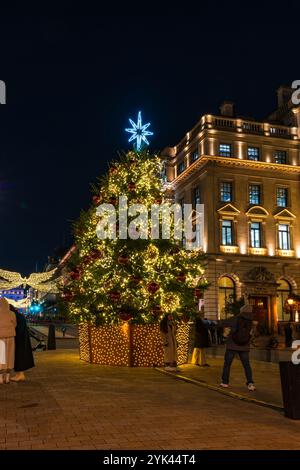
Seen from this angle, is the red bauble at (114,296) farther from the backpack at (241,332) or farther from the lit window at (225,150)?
the lit window at (225,150)

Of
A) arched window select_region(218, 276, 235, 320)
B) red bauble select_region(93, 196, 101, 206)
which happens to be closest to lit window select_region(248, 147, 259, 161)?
arched window select_region(218, 276, 235, 320)

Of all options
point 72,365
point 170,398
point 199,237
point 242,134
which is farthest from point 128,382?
point 242,134

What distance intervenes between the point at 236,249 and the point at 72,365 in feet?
97.3

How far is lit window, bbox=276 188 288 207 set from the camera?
46.8 metres

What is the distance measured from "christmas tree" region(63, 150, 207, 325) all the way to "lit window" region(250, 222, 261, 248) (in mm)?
28062

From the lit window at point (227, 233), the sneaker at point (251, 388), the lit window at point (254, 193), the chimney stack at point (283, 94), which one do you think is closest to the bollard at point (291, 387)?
the sneaker at point (251, 388)

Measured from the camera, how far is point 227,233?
44.7 meters

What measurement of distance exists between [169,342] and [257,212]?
31675 mm

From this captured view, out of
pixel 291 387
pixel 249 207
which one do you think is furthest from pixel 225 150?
pixel 291 387

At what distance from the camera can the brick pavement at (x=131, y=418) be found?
22.4ft

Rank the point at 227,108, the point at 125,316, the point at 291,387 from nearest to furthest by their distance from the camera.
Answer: the point at 291,387 → the point at 125,316 → the point at 227,108

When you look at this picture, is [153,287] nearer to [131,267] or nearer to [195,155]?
[131,267]

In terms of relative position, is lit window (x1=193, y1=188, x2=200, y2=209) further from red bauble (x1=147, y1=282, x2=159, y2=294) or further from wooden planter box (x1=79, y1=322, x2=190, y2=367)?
Answer: red bauble (x1=147, y1=282, x2=159, y2=294)
